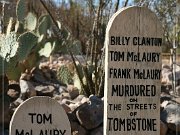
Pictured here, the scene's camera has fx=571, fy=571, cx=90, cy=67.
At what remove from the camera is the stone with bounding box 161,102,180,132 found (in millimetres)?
6500

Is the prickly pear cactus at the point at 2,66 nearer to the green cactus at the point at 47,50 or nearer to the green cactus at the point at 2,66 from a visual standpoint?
→ the green cactus at the point at 2,66

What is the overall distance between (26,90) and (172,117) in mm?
2316

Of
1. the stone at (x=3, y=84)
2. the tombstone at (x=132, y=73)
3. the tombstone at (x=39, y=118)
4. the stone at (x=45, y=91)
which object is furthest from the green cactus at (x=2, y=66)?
the tombstone at (x=132, y=73)

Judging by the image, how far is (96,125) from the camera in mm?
6270

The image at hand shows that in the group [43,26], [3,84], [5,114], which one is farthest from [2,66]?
[43,26]

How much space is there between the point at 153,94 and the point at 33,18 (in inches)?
215

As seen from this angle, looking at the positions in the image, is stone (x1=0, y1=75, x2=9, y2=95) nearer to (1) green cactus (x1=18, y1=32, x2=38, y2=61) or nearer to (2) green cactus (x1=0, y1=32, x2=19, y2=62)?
(2) green cactus (x1=0, y1=32, x2=19, y2=62)

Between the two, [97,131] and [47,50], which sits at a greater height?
[47,50]

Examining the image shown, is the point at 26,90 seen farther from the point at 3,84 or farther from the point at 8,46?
the point at 8,46

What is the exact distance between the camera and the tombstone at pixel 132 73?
400cm

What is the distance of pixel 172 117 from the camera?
6531 millimetres

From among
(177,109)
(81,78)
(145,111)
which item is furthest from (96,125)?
(145,111)

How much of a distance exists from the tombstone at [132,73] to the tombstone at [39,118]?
1.12 feet

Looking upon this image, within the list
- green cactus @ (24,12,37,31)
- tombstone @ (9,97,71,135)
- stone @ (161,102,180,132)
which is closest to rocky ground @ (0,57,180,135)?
stone @ (161,102,180,132)
